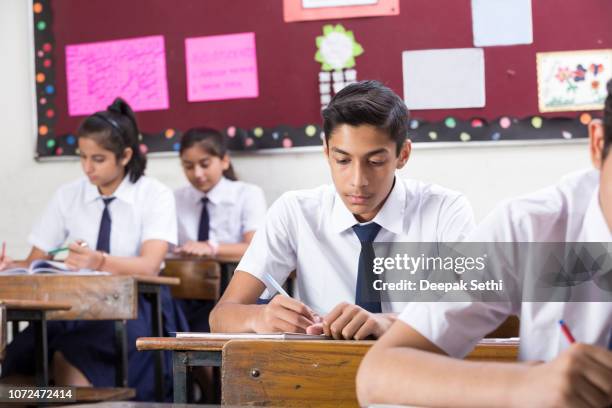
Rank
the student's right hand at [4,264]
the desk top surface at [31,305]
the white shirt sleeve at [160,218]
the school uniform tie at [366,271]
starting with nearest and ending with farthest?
the school uniform tie at [366,271] → the desk top surface at [31,305] → the student's right hand at [4,264] → the white shirt sleeve at [160,218]

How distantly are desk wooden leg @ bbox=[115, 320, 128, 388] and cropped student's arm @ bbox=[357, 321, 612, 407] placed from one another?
215 cm

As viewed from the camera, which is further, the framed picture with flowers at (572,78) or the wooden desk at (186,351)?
the framed picture with flowers at (572,78)

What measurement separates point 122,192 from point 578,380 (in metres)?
3.07

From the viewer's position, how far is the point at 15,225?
4.70 m

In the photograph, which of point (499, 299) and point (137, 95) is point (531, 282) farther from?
point (137, 95)

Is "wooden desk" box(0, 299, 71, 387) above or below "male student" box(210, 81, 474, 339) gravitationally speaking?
below

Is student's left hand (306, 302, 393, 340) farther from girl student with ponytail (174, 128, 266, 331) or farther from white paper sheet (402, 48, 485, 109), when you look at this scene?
white paper sheet (402, 48, 485, 109)

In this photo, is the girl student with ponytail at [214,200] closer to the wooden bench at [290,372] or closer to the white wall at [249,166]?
the white wall at [249,166]

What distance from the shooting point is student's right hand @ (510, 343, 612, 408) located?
3.01 ft

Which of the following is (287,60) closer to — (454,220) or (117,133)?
(117,133)

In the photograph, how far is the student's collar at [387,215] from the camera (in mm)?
2127

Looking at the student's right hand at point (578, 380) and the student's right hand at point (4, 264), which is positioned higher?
the student's right hand at point (578, 380)

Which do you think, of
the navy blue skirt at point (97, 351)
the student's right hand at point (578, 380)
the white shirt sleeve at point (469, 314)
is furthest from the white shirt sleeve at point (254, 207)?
the student's right hand at point (578, 380)

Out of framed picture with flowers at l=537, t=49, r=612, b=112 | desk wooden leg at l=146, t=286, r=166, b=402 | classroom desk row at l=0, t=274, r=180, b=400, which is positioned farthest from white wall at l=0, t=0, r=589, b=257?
classroom desk row at l=0, t=274, r=180, b=400
